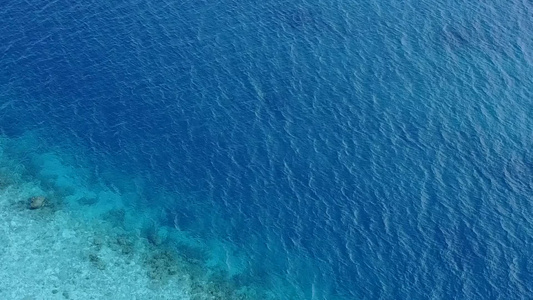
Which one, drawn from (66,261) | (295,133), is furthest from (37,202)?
(295,133)

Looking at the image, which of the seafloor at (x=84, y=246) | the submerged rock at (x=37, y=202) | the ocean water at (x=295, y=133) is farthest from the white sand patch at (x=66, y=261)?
the ocean water at (x=295, y=133)

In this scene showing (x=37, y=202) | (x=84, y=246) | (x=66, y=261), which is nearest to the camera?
(x=66, y=261)

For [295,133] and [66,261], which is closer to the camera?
[66,261]

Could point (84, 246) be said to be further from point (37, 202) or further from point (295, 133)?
point (295, 133)

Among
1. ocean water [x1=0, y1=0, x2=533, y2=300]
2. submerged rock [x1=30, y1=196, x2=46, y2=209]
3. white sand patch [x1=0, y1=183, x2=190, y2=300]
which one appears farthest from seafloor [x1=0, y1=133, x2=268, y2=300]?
ocean water [x1=0, y1=0, x2=533, y2=300]

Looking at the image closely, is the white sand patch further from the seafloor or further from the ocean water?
the ocean water

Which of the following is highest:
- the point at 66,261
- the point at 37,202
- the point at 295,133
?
the point at 295,133
